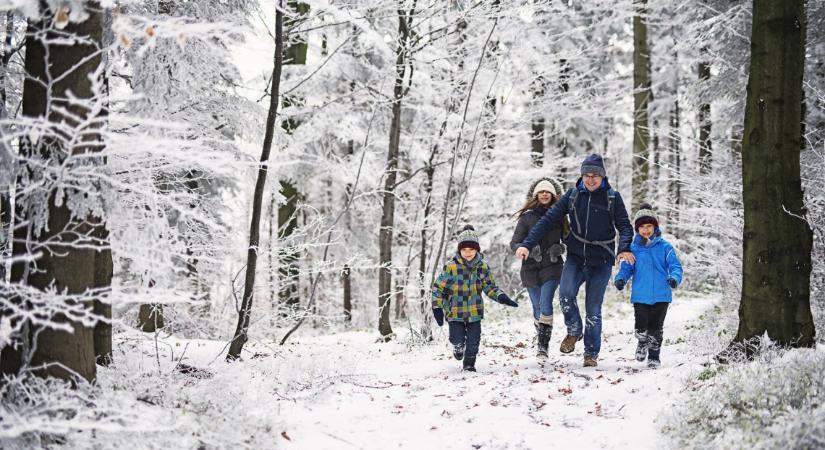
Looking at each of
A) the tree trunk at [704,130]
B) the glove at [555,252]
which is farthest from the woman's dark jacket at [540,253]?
the tree trunk at [704,130]

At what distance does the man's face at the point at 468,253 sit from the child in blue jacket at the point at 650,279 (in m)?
1.56

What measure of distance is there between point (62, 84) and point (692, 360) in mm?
6127

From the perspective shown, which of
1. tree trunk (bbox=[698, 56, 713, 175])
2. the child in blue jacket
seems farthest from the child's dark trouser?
tree trunk (bbox=[698, 56, 713, 175])

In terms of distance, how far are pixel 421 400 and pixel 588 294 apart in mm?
2302

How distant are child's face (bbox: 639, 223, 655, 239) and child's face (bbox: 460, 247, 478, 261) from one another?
1853 mm

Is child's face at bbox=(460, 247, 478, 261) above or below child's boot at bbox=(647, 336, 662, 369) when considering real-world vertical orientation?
above

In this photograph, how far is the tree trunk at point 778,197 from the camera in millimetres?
5062

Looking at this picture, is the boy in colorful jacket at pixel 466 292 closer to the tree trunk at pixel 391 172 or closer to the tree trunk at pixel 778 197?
the tree trunk at pixel 778 197

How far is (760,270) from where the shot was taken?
514 centimetres

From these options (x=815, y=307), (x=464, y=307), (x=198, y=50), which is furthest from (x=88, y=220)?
(x=815, y=307)

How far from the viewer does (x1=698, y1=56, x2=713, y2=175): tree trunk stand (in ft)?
33.8

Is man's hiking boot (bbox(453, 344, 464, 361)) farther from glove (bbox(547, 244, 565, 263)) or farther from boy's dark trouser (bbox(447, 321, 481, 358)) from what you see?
glove (bbox(547, 244, 565, 263))

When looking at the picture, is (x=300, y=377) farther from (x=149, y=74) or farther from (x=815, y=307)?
(x=815, y=307)

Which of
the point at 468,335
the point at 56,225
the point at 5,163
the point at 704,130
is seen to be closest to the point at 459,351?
the point at 468,335
